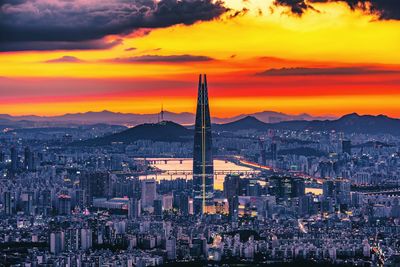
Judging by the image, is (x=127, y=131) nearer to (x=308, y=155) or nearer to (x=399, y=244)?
(x=308, y=155)

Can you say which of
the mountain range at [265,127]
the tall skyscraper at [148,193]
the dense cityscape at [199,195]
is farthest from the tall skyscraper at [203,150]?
the mountain range at [265,127]

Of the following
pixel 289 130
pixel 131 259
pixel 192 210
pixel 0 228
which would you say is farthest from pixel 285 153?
pixel 131 259

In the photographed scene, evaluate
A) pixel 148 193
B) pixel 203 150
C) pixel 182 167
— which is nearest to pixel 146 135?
pixel 182 167

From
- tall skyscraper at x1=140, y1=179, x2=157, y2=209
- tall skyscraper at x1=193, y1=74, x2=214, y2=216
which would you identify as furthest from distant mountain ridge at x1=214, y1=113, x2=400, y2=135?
tall skyscraper at x1=140, y1=179, x2=157, y2=209

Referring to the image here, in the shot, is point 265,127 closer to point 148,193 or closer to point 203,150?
point 203,150

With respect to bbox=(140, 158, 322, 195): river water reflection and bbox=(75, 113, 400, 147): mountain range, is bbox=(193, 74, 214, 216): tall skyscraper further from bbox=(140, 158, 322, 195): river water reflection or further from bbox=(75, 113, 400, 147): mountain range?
bbox=(75, 113, 400, 147): mountain range
